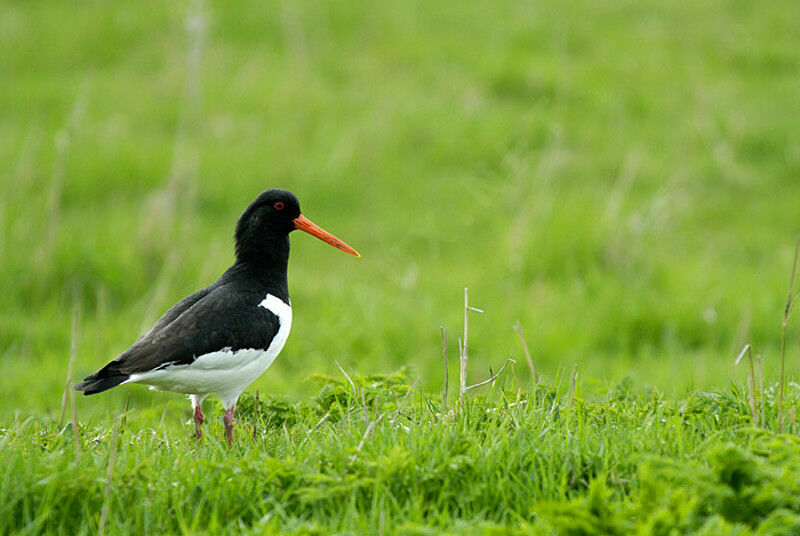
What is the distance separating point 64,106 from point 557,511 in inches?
461

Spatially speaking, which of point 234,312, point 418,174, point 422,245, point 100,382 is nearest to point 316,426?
point 234,312

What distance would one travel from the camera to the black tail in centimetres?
469

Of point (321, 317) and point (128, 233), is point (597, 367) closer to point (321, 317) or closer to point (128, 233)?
point (321, 317)

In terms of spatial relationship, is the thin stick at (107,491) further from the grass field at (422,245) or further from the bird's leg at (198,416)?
the bird's leg at (198,416)

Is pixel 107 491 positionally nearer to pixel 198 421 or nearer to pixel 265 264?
pixel 198 421

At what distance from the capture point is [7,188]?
34.7 feet

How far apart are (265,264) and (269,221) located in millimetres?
272

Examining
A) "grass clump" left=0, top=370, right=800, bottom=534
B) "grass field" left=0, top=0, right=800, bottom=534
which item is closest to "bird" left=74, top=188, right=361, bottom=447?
"grass field" left=0, top=0, right=800, bottom=534

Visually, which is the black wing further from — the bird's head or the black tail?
the bird's head

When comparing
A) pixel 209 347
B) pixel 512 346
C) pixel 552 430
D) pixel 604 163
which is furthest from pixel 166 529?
pixel 604 163

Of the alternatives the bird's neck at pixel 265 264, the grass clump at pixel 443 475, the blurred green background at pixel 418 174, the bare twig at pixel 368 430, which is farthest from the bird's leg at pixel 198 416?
the blurred green background at pixel 418 174

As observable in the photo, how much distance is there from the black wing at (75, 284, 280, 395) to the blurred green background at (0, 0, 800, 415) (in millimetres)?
1416

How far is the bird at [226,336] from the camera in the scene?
4844 millimetres

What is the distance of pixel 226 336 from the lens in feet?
16.3
